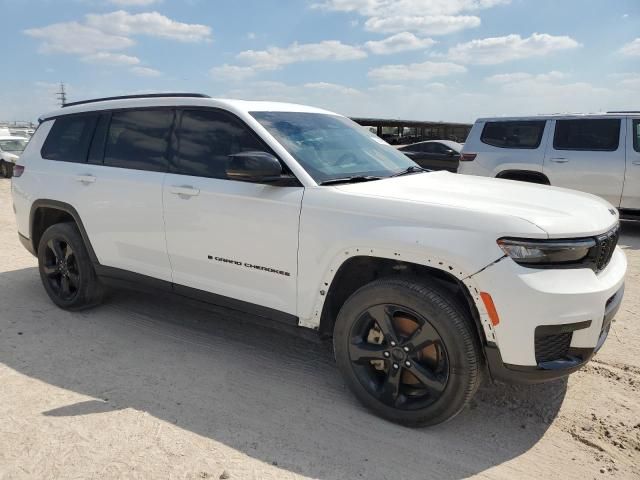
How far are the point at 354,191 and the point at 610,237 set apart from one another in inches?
58.0

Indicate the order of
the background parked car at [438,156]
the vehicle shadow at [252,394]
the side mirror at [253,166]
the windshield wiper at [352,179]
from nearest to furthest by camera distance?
the vehicle shadow at [252,394], the side mirror at [253,166], the windshield wiper at [352,179], the background parked car at [438,156]

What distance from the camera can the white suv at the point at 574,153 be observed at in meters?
8.20

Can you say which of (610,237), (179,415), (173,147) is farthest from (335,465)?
(173,147)

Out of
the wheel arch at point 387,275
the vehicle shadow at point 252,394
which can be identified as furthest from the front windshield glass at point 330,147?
the vehicle shadow at point 252,394

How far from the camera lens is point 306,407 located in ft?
10.6

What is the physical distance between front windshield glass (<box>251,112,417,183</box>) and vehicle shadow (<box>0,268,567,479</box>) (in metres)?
1.21

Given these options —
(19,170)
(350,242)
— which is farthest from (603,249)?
(19,170)

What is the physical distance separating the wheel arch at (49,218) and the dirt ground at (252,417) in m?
0.81

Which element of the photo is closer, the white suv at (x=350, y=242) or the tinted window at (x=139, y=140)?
the white suv at (x=350, y=242)

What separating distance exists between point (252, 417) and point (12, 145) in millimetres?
20940

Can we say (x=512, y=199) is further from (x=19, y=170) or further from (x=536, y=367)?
(x=19, y=170)

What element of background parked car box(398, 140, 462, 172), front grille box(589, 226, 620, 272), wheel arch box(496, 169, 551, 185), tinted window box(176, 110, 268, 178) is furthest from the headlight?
background parked car box(398, 140, 462, 172)

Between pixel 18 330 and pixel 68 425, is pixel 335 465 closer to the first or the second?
pixel 68 425

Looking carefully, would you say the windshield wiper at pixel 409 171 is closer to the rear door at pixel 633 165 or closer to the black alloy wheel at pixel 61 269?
the black alloy wheel at pixel 61 269
